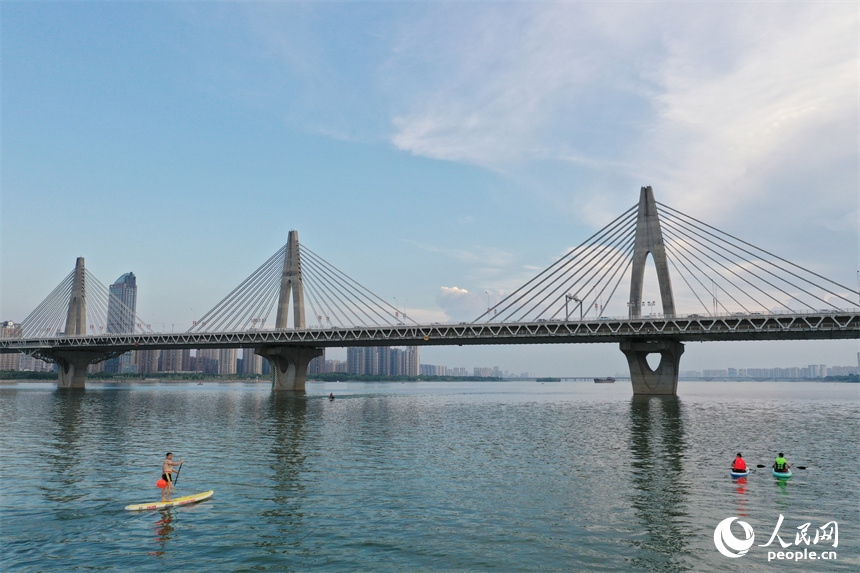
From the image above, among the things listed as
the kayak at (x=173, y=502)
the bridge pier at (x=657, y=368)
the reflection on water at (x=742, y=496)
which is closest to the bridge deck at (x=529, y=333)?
the bridge pier at (x=657, y=368)

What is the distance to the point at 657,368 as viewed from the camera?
96938 mm

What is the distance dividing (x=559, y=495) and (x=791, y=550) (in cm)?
810

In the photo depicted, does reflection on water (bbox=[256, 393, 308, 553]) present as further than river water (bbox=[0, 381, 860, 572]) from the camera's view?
Yes

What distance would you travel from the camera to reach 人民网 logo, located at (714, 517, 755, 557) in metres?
15.9

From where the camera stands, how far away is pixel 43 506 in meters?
20.5

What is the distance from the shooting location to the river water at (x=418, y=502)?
50.1ft

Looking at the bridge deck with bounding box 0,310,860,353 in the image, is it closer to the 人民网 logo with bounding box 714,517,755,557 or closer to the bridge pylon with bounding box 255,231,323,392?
the bridge pylon with bounding box 255,231,323,392

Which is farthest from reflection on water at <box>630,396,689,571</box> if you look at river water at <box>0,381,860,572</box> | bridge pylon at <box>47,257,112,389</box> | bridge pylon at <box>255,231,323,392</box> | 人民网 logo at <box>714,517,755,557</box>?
bridge pylon at <box>47,257,112,389</box>

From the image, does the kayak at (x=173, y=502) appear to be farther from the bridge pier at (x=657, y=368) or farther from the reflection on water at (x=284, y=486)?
the bridge pier at (x=657, y=368)

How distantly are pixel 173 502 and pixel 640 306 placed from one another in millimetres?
80988

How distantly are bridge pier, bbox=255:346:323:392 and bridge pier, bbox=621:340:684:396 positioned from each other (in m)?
60.3

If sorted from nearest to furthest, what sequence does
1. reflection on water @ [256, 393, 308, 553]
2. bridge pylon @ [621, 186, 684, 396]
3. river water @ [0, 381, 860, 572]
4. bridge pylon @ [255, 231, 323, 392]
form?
river water @ [0, 381, 860, 572]
reflection on water @ [256, 393, 308, 553]
bridge pylon @ [621, 186, 684, 396]
bridge pylon @ [255, 231, 323, 392]

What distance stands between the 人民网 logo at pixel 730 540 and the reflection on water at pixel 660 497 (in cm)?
91

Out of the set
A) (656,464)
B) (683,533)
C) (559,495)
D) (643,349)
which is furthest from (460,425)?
(643,349)
